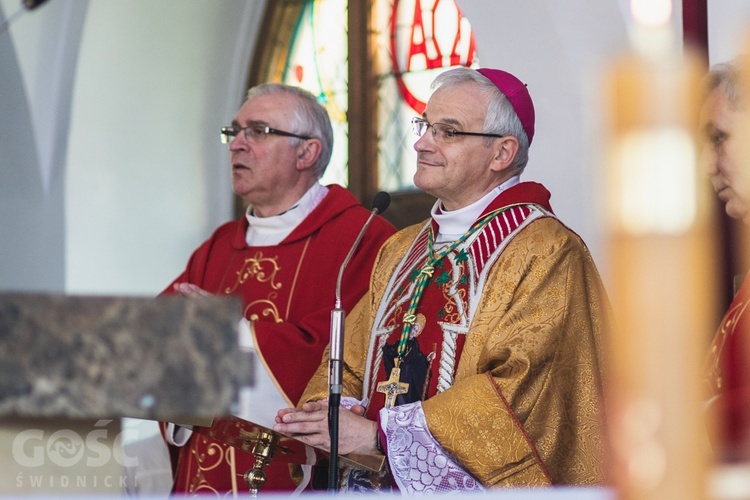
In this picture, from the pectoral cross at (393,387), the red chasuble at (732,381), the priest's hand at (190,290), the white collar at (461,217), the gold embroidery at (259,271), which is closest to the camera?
the red chasuble at (732,381)

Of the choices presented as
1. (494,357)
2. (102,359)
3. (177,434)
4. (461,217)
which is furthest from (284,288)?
(102,359)

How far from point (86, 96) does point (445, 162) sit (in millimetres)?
3804

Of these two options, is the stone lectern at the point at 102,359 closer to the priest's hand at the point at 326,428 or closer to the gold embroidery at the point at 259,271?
the gold embroidery at the point at 259,271

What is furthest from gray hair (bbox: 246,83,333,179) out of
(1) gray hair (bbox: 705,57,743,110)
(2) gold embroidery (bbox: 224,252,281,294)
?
(1) gray hair (bbox: 705,57,743,110)

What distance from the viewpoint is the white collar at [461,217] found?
146 inches

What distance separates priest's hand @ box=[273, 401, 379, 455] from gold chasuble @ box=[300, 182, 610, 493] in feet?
0.21

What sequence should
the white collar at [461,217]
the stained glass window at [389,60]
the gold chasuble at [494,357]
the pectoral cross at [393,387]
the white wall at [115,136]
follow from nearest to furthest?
1. the gold chasuble at [494,357]
2. the pectoral cross at [393,387]
3. the white collar at [461,217]
4. the stained glass window at [389,60]
5. the white wall at [115,136]

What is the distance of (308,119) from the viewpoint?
4922 millimetres

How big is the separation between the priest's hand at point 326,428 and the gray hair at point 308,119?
173 centimetres

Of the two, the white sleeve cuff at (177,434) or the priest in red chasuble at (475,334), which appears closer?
the priest in red chasuble at (475,334)

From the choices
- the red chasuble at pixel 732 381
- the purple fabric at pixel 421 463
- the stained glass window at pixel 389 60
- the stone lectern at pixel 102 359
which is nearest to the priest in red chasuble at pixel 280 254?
the purple fabric at pixel 421 463

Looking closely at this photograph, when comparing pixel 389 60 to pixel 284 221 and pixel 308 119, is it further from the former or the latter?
pixel 284 221

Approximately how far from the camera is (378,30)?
21.3 feet

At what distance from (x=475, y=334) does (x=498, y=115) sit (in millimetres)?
797
